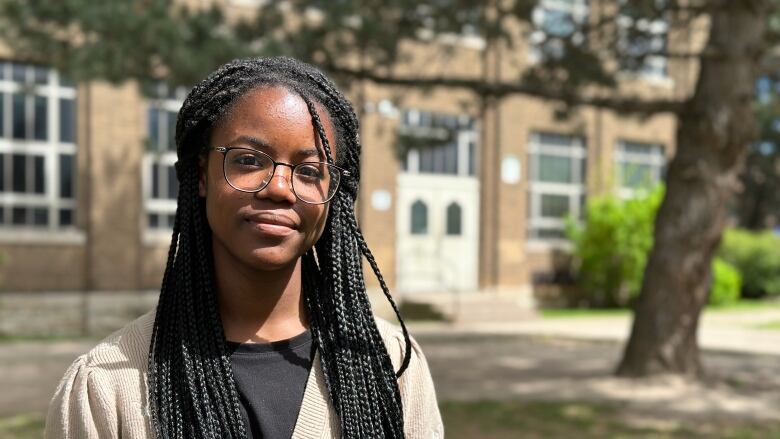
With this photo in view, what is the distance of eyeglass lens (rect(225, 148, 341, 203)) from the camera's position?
5.42ft

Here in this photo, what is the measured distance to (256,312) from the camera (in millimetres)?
1744

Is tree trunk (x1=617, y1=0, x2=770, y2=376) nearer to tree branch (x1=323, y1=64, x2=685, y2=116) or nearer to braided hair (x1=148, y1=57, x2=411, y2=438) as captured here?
tree branch (x1=323, y1=64, x2=685, y2=116)

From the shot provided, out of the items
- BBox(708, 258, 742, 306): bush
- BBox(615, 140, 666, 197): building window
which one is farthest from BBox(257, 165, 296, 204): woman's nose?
BBox(708, 258, 742, 306): bush

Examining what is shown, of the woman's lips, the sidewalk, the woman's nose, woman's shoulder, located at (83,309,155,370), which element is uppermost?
the woman's nose

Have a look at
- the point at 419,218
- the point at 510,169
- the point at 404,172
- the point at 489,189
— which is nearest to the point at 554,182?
the point at 510,169

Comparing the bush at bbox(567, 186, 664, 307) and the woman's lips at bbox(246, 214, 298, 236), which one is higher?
the woman's lips at bbox(246, 214, 298, 236)


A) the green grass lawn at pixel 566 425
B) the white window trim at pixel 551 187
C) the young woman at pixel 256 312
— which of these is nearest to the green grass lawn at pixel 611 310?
the white window trim at pixel 551 187

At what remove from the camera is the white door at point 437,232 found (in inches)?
728

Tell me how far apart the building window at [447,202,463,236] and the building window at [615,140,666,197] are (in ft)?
16.1

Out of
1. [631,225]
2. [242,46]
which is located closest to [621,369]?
[242,46]

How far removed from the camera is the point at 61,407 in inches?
61.6

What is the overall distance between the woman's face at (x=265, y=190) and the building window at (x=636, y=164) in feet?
68.3

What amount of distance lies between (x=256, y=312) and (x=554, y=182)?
19.9m

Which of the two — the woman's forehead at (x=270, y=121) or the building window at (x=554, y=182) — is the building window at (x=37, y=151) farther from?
the woman's forehead at (x=270, y=121)
